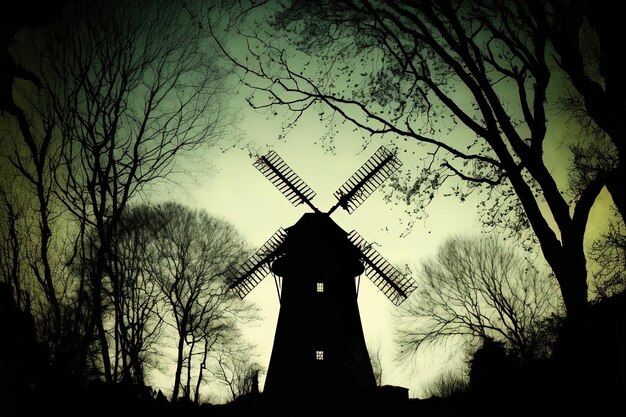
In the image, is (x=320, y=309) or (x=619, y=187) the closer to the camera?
(x=619, y=187)

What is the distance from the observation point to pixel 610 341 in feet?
27.3

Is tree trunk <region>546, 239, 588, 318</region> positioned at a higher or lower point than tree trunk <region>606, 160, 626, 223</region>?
lower

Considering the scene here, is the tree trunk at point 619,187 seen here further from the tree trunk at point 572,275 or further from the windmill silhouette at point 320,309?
the windmill silhouette at point 320,309

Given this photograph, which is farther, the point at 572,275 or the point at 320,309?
the point at 320,309

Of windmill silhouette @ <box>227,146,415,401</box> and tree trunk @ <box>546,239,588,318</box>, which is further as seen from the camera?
windmill silhouette @ <box>227,146,415,401</box>

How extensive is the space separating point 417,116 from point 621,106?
12.2ft

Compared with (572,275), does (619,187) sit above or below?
above

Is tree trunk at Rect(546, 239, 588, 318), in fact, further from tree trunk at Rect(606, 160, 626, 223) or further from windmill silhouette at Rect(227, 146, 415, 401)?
windmill silhouette at Rect(227, 146, 415, 401)

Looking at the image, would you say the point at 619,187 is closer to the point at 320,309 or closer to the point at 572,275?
the point at 572,275

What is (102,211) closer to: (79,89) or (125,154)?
(125,154)

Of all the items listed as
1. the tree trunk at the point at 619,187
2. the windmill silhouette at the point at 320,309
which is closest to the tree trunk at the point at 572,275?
the tree trunk at the point at 619,187

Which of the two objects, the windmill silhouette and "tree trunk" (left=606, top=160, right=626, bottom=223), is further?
the windmill silhouette

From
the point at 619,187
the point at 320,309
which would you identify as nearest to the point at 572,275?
the point at 619,187

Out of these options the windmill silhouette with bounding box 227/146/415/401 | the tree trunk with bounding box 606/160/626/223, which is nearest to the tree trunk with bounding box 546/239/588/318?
the tree trunk with bounding box 606/160/626/223
